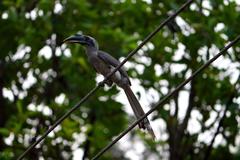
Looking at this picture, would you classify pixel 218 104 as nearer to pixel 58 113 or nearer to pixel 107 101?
pixel 107 101

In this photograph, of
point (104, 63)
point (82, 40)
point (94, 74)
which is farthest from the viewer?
point (94, 74)

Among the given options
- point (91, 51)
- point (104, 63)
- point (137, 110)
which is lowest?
point (137, 110)

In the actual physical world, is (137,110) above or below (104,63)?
below

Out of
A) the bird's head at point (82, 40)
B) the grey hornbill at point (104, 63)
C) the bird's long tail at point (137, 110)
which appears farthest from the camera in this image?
the grey hornbill at point (104, 63)

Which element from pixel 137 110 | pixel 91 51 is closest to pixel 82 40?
pixel 91 51

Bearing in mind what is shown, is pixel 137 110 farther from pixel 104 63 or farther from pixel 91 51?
pixel 91 51

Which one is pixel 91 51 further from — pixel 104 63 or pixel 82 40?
pixel 82 40

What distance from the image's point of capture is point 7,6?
413 inches

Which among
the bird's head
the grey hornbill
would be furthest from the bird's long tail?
the bird's head

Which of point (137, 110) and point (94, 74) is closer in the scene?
point (137, 110)

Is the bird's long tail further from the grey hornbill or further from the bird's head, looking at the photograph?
the bird's head

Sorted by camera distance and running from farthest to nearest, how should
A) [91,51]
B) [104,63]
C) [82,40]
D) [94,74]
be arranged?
[94,74] → [91,51] → [104,63] → [82,40]

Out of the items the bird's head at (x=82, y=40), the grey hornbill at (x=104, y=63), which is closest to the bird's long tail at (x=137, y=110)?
the grey hornbill at (x=104, y=63)

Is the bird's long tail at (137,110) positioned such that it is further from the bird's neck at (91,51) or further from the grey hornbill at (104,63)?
the bird's neck at (91,51)
